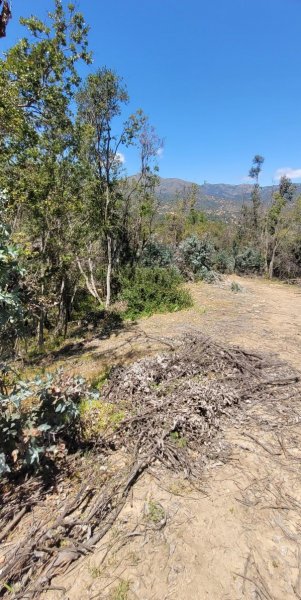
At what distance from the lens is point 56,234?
7.83 metres

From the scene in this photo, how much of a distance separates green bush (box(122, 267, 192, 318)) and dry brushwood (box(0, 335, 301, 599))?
3.45 metres

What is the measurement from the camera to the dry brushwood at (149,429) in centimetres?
224

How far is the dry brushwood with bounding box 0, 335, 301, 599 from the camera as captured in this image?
7.35 feet

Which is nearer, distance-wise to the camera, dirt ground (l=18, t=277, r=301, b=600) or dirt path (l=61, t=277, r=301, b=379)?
dirt ground (l=18, t=277, r=301, b=600)

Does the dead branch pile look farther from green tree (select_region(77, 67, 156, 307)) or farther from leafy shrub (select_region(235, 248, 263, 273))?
leafy shrub (select_region(235, 248, 263, 273))

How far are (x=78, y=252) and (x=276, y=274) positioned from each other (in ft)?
47.3

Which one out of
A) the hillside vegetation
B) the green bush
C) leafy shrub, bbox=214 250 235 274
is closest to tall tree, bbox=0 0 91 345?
the hillside vegetation

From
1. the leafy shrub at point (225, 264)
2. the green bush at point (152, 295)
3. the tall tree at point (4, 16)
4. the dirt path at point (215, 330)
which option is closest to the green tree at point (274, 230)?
the leafy shrub at point (225, 264)

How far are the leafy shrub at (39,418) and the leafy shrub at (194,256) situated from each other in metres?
11.6

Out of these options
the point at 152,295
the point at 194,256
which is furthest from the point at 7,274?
the point at 194,256

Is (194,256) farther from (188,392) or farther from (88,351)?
(188,392)

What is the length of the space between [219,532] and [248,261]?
17.9 metres

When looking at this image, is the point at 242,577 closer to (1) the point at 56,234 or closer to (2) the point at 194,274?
(1) the point at 56,234

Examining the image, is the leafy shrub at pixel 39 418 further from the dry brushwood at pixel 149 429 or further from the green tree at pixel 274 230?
the green tree at pixel 274 230
